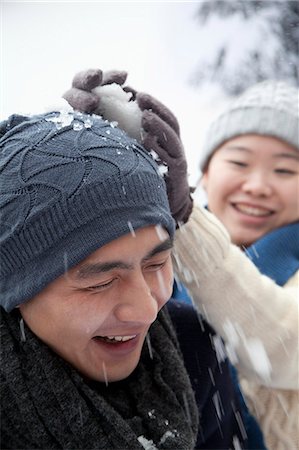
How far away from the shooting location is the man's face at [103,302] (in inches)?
59.9

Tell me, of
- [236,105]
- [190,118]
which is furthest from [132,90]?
[190,118]

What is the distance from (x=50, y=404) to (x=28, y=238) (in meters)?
0.42

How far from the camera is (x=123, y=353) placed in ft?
5.42

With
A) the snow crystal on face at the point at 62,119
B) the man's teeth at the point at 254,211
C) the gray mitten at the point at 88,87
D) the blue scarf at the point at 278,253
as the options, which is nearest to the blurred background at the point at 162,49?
the man's teeth at the point at 254,211

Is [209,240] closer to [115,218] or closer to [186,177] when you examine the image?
[186,177]

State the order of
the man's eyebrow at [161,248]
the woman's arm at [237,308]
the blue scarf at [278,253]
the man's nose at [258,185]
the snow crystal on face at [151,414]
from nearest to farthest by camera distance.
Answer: the man's eyebrow at [161,248] < the snow crystal on face at [151,414] < the woman's arm at [237,308] < the blue scarf at [278,253] < the man's nose at [258,185]

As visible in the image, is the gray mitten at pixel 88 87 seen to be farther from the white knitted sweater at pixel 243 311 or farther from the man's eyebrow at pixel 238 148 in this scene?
the man's eyebrow at pixel 238 148

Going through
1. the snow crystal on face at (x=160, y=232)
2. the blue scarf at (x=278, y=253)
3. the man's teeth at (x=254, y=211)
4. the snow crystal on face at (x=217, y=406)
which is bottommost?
the snow crystal on face at (x=217, y=406)

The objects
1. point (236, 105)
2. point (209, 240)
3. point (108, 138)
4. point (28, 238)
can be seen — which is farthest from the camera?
point (236, 105)

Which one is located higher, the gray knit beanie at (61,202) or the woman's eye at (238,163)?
the gray knit beanie at (61,202)

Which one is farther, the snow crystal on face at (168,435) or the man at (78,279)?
the snow crystal on face at (168,435)

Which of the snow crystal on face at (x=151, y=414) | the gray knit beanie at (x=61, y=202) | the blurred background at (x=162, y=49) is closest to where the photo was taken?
the gray knit beanie at (x=61, y=202)

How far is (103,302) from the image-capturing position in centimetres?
→ 155

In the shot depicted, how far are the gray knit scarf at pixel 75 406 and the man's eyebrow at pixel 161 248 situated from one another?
0.37 m
